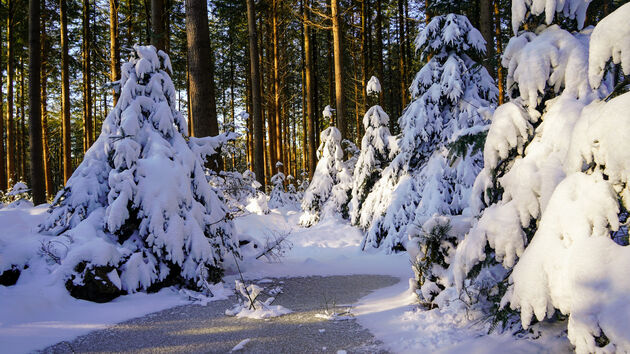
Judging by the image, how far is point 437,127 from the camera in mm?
7910

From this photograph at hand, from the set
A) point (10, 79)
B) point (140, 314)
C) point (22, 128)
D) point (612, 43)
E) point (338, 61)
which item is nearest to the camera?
point (612, 43)

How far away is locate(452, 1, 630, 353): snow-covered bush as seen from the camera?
1.85 m

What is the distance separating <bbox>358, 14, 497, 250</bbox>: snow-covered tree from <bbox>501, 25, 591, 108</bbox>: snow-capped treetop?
13.9 ft

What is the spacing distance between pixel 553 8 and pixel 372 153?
286 inches

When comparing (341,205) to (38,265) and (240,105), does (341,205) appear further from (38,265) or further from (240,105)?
(240,105)

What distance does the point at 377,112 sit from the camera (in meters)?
10.5

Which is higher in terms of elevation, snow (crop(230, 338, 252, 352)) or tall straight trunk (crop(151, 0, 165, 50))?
tall straight trunk (crop(151, 0, 165, 50))

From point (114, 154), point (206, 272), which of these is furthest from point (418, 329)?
point (114, 154)

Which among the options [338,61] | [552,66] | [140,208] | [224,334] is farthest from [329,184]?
[552,66]

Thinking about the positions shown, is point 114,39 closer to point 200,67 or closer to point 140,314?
point 200,67

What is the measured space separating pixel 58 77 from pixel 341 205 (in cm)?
2321

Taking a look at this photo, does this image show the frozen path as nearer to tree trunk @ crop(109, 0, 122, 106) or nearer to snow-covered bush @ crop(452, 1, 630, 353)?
snow-covered bush @ crop(452, 1, 630, 353)

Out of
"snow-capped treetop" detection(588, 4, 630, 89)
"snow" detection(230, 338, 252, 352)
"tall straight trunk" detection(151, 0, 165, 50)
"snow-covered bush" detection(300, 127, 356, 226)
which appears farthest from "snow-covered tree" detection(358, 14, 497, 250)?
"tall straight trunk" detection(151, 0, 165, 50)

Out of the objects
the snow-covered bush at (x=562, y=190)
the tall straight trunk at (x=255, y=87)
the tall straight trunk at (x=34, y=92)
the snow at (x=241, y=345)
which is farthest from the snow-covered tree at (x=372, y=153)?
the tall straight trunk at (x=34, y=92)
